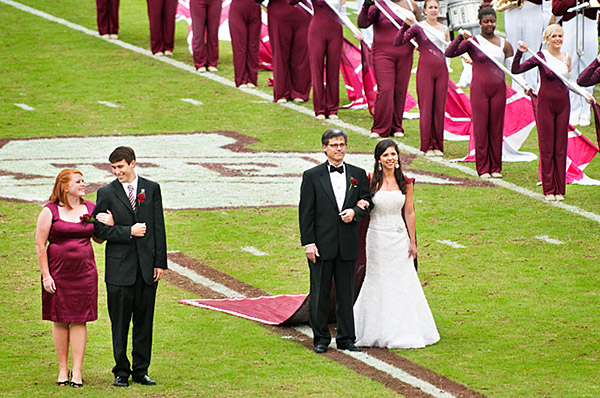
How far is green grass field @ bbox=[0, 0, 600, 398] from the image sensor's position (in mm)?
9672

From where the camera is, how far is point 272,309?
457 inches

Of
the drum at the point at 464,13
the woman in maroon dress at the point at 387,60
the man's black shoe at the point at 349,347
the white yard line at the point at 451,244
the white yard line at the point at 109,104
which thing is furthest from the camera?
the white yard line at the point at 109,104

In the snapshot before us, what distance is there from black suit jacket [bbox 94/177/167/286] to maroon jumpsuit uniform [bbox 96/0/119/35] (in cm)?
1853

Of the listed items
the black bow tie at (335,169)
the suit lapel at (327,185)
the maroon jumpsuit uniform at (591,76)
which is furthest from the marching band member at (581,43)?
the suit lapel at (327,185)

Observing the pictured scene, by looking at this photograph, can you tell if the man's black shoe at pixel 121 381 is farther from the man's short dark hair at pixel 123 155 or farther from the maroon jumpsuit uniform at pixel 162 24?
the maroon jumpsuit uniform at pixel 162 24

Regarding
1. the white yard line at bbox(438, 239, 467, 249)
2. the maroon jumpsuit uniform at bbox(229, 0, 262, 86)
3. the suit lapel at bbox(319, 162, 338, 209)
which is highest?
the maroon jumpsuit uniform at bbox(229, 0, 262, 86)

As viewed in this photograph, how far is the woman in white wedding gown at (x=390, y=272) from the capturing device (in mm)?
10648

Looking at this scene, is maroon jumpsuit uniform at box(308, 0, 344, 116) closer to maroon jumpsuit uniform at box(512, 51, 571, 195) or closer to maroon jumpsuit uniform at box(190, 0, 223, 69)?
maroon jumpsuit uniform at box(190, 0, 223, 69)

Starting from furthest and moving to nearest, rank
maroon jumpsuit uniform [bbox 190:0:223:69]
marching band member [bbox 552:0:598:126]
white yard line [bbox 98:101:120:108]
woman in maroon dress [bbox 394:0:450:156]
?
maroon jumpsuit uniform [bbox 190:0:223:69], white yard line [bbox 98:101:120:108], marching band member [bbox 552:0:598:126], woman in maroon dress [bbox 394:0:450:156]

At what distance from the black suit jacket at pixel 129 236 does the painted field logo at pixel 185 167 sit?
254 inches

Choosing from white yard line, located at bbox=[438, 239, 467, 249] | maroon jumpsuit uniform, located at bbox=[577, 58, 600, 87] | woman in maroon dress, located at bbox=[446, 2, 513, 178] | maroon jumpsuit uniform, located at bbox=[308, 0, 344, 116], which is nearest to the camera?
white yard line, located at bbox=[438, 239, 467, 249]

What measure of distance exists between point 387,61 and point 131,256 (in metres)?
10.4

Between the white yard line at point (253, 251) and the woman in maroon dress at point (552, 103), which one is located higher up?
the woman in maroon dress at point (552, 103)

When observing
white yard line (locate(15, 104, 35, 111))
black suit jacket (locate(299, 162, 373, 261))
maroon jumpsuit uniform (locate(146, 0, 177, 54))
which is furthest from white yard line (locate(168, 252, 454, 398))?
maroon jumpsuit uniform (locate(146, 0, 177, 54))
